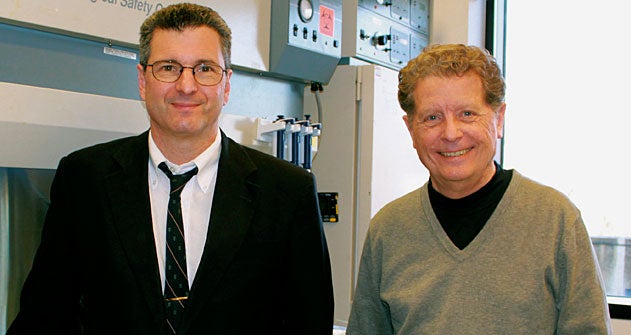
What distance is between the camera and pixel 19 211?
144 centimetres

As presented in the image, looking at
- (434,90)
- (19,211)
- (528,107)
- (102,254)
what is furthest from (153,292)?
(528,107)

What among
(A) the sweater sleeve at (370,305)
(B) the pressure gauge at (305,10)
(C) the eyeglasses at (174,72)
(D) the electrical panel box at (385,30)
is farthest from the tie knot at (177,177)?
(D) the electrical panel box at (385,30)

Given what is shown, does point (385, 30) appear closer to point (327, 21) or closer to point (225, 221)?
point (327, 21)

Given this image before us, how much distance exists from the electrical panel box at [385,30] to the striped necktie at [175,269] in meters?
1.35

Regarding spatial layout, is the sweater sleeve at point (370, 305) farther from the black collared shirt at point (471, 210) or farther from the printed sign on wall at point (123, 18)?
the printed sign on wall at point (123, 18)

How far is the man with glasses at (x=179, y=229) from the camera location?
1.12 m

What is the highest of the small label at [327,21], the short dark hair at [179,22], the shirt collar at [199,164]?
the small label at [327,21]

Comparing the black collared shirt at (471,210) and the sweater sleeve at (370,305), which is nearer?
the black collared shirt at (471,210)

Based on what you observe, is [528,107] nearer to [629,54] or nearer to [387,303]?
[629,54]

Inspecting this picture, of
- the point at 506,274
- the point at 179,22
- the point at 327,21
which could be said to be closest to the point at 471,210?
the point at 506,274

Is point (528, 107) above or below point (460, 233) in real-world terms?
above

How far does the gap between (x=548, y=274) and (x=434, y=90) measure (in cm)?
41

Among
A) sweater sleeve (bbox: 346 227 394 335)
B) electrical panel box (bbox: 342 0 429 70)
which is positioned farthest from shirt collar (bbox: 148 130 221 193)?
electrical panel box (bbox: 342 0 429 70)

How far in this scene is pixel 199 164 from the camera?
3.98 ft
